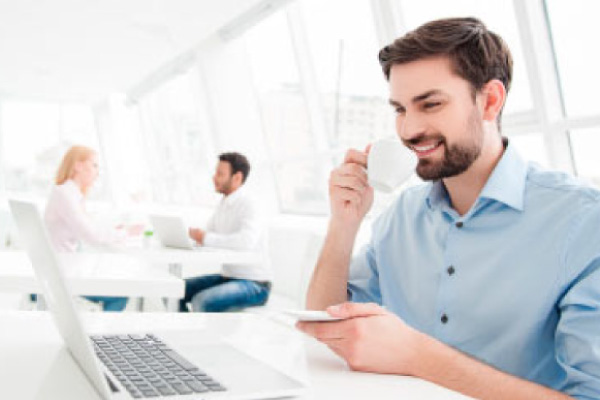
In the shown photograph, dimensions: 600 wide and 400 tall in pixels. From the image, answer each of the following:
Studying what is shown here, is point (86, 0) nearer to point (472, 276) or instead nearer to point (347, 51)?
point (347, 51)

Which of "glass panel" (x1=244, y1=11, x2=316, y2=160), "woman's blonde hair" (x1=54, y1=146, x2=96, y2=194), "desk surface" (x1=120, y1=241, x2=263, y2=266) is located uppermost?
"glass panel" (x1=244, y1=11, x2=316, y2=160)

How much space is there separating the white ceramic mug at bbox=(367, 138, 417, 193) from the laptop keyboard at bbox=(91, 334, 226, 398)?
2.22 feet

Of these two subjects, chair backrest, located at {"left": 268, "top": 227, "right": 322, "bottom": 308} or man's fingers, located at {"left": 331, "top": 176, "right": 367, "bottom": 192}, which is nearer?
man's fingers, located at {"left": 331, "top": 176, "right": 367, "bottom": 192}

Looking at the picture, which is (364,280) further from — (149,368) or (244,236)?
(244,236)

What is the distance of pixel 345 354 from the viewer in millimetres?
920

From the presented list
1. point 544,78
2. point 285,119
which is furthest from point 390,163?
point 285,119

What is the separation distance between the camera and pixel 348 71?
4996mm

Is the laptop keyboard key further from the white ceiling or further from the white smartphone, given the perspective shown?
the white ceiling

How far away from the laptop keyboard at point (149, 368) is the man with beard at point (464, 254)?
24 centimetres

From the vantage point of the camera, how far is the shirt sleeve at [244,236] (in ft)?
12.2

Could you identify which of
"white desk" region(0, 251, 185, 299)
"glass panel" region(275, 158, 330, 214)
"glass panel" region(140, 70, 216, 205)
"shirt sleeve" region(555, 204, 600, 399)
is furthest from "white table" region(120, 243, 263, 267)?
"glass panel" region(140, 70, 216, 205)

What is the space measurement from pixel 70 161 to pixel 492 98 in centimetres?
314

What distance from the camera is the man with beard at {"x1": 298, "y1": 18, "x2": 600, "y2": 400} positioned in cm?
94

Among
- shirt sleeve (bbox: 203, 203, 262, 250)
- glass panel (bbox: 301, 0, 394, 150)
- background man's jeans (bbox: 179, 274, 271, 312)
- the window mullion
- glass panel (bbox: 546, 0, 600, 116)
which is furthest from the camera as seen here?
glass panel (bbox: 301, 0, 394, 150)
